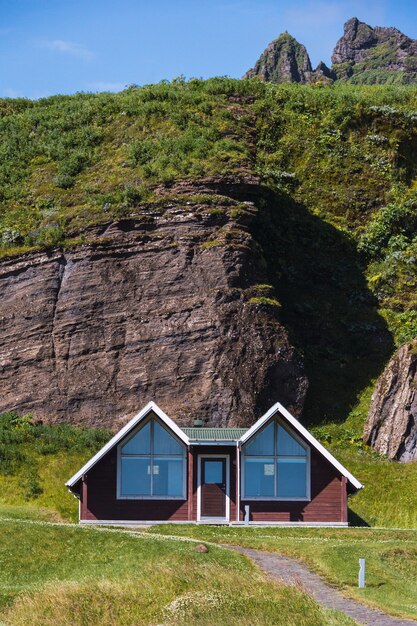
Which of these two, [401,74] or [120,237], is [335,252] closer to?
[120,237]

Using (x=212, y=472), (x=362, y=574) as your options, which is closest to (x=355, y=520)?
(x=212, y=472)

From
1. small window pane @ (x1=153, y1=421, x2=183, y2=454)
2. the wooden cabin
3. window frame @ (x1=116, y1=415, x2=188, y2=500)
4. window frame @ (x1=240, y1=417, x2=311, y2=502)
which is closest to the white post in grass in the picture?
the wooden cabin

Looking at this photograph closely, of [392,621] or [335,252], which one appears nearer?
[392,621]

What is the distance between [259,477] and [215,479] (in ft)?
5.56

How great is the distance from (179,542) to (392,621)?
9.82 m

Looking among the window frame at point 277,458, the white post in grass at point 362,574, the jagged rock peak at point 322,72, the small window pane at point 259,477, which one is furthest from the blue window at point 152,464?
the jagged rock peak at point 322,72

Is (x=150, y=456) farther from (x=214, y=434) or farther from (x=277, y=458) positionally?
(x=277, y=458)

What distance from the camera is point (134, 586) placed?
88.2 feet

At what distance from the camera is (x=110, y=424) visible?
5303 centimetres

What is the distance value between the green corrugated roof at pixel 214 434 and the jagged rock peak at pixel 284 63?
307 feet

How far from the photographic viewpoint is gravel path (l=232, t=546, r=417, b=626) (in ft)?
82.9

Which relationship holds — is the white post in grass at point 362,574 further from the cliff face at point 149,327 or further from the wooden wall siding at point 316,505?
the cliff face at point 149,327

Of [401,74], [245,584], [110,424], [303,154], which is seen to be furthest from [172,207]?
[401,74]

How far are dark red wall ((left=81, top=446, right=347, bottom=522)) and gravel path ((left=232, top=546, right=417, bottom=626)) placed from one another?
28.4 feet
